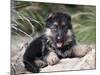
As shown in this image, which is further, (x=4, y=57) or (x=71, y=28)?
(x=71, y=28)

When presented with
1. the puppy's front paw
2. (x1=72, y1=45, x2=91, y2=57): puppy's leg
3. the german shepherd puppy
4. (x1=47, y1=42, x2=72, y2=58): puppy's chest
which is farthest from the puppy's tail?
(x1=72, y1=45, x2=91, y2=57): puppy's leg

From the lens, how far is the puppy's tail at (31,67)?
7.25 feet

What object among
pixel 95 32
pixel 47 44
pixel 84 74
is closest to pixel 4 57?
pixel 47 44

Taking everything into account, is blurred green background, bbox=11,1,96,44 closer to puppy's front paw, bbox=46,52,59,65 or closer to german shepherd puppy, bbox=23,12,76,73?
german shepherd puppy, bbox=23,12,76,73

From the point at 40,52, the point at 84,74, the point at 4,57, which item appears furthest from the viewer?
the point at 84,74

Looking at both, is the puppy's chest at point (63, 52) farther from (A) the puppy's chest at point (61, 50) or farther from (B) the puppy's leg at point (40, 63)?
(B) the puppy's leg at point (40, 63)

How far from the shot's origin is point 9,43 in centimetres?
215

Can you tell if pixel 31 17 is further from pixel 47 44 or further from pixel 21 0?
pixel 47 44

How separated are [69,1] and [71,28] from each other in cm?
33

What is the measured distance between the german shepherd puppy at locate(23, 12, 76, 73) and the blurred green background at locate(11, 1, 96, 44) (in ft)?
0.24

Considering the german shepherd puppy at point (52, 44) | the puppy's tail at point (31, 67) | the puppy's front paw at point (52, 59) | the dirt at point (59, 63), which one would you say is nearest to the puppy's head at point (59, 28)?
the german shepherd puppy at point (52, 44)

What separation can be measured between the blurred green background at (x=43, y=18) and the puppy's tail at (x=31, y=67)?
1.01 feet

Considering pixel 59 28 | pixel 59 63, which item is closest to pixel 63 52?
pixel 59 63

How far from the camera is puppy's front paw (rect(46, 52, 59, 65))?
7.54 feet
